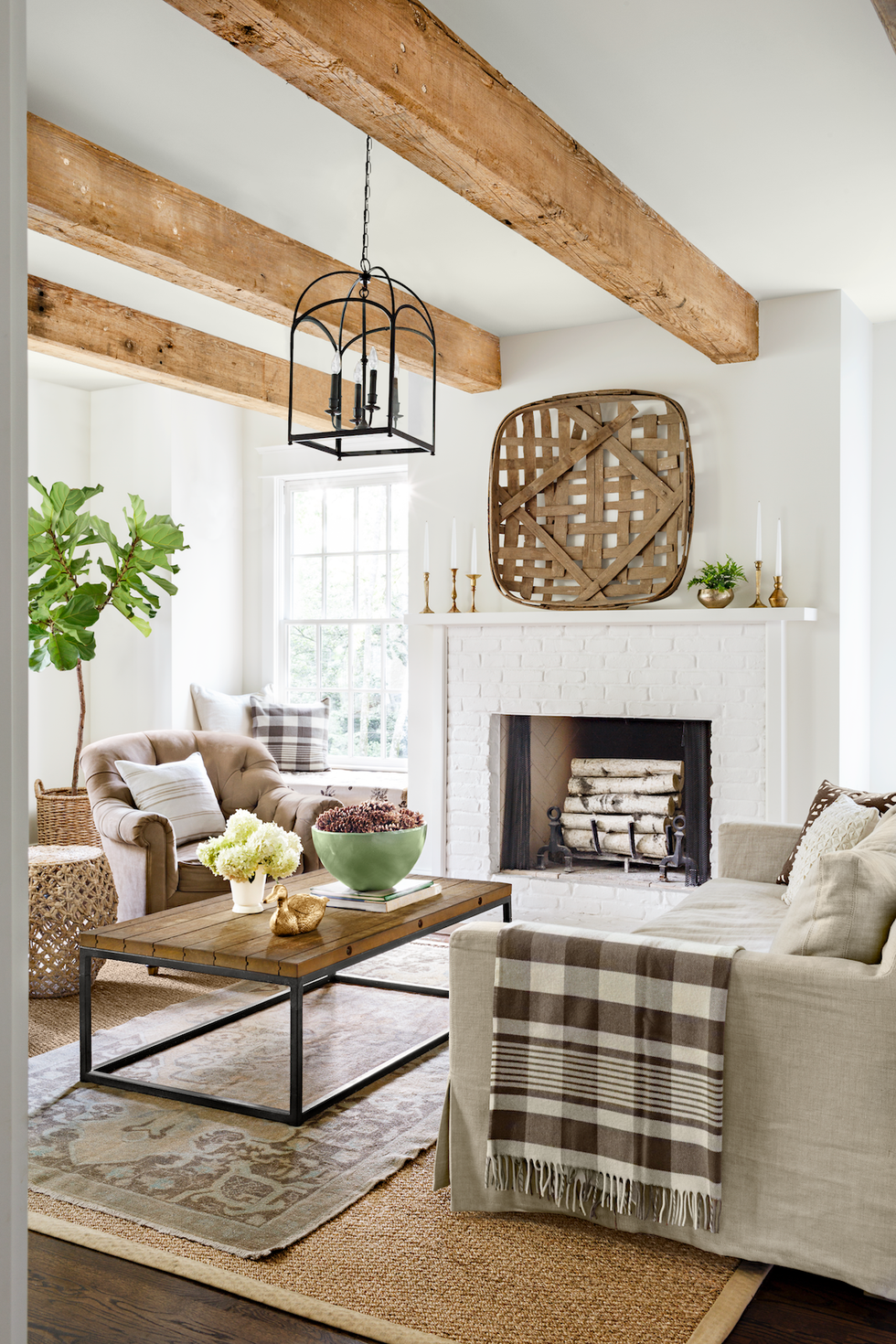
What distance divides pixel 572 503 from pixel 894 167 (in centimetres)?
198

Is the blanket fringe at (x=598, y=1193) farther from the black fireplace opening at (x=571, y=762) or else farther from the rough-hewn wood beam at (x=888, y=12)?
the black fireplace opening at (x=571, y=762)

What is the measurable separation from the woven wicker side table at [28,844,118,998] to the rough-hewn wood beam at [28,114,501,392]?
2.06m

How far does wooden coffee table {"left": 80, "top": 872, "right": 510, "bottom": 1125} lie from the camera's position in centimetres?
281

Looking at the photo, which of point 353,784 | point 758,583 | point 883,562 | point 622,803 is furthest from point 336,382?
point 353,784

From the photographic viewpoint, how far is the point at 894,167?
3.39 m

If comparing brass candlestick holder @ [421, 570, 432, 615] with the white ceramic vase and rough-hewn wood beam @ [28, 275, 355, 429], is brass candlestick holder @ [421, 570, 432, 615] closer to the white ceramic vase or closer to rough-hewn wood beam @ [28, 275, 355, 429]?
rough-hewn wood beam @ [28, 275, 355, 429]

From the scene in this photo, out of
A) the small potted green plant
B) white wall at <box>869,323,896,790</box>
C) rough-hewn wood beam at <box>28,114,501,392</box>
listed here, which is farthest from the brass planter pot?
rough-hewn wood beam at <box>28,114,501,392</box>

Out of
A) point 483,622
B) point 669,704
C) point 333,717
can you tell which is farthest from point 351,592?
point 669,704

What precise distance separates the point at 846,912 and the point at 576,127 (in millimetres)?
2259

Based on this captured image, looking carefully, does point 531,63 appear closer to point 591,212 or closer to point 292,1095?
point 591,212

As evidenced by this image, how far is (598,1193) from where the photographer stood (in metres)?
2.29

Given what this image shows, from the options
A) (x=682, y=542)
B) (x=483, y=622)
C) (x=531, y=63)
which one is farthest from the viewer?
(x=483, y=622)

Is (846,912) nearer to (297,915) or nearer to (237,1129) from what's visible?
(297,915)

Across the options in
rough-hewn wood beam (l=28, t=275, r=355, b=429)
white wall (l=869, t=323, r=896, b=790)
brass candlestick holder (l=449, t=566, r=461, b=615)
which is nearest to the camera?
rough-hewn wood beam (l=28, t=275, r=355, b=429)
